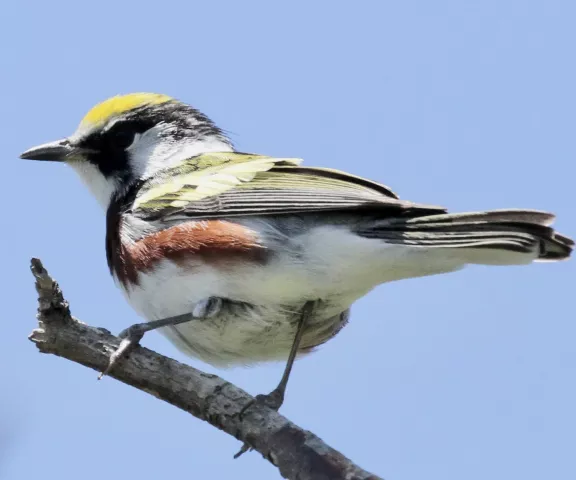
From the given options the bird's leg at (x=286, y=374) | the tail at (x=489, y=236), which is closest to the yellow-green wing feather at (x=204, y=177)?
the bird's leg at (x=286, y=374)

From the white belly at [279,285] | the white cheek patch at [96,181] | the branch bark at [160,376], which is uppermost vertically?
the white cheek patch at [96,181]

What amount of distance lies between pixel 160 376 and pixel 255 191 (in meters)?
1.43

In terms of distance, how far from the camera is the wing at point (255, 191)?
5.43m

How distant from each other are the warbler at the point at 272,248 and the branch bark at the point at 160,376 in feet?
0.51

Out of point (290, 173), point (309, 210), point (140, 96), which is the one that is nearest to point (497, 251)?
point (309, 210)

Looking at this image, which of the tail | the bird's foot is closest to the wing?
the tail

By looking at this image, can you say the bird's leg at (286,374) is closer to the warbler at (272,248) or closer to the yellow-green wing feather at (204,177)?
the warbler at (272,248)

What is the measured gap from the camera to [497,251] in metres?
5.01

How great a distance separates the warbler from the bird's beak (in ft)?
1.82

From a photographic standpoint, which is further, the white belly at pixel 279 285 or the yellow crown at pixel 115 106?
the yellow crown at pixel 115 106

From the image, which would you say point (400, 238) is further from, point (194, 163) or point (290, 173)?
point (194, 163)

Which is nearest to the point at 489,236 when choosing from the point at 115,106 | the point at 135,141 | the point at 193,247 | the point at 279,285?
the point at 279,285

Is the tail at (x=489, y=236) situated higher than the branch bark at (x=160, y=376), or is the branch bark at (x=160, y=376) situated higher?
the tail at (x=489, y=236)

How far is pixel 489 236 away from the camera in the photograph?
4.97m
